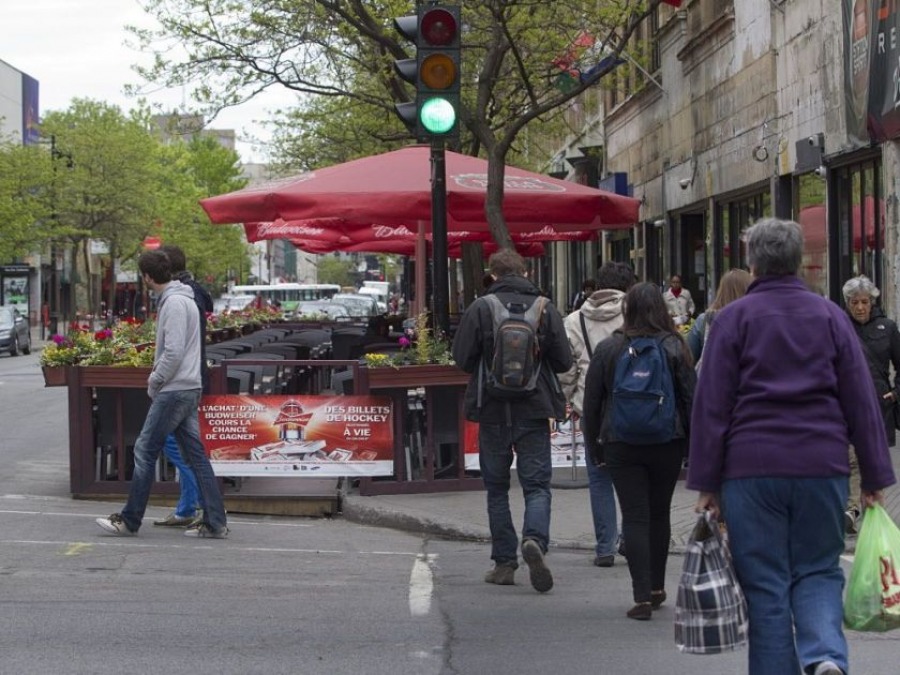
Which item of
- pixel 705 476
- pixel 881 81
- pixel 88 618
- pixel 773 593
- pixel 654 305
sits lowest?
pixel 88 618

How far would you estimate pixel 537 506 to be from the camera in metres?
7.96

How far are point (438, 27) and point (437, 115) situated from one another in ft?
2.01

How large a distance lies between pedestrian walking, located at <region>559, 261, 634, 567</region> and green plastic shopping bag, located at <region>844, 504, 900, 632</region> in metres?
3.55

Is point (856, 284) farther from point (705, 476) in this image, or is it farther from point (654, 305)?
point (705, 476)

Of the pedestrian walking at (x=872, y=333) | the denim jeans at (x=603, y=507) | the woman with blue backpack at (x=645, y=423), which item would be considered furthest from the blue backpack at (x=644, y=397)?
the pedestrian walking at (x=872, y=333)

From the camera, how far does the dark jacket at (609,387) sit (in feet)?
23.7

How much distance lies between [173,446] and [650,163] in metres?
21.0

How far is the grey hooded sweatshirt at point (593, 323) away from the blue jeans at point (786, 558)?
3.84 m

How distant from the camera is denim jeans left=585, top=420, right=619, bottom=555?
27.6 feet

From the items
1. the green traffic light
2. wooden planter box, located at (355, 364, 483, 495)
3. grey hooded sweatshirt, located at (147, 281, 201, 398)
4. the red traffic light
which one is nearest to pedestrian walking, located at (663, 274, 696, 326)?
wooden planter box, located at (355, 364, 483, 495)

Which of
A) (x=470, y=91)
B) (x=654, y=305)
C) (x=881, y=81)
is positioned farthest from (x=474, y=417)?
(x=470, y=91)

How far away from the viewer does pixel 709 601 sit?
4762 mm

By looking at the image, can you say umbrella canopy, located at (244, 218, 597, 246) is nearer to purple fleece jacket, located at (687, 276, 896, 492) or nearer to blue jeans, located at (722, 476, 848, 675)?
purple fleece jacket, located at (687, 276, 896, 492)

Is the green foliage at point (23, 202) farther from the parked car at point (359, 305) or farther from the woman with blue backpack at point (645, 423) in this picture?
the woman with blue backpack at point (645, 423)
